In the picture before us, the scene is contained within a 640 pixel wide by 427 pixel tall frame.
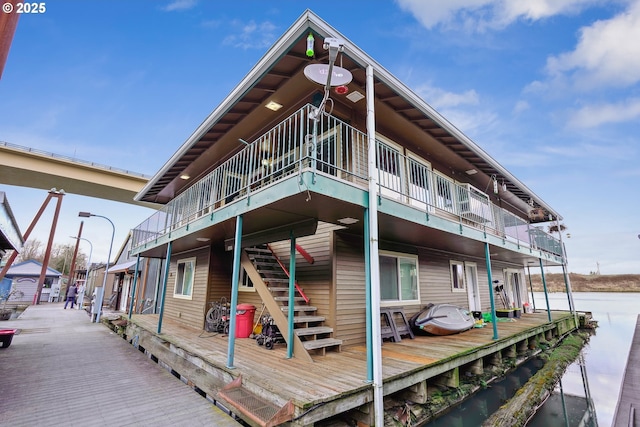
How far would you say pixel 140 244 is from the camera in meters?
11.2

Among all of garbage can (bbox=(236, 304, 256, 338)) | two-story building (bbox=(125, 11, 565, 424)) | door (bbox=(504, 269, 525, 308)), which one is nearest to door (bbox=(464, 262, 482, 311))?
two-story building (bbox=(125, 11, 565, 424))

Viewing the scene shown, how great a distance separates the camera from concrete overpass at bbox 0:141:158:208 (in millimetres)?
14398

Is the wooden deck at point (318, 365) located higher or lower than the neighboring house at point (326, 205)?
lower

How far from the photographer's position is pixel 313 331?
222 inches

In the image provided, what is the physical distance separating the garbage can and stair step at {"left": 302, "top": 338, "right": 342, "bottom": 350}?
2.46 m

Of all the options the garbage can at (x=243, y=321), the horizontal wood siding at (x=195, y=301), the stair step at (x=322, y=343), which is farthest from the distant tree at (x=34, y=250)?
the stair step at (x=322, y=343)

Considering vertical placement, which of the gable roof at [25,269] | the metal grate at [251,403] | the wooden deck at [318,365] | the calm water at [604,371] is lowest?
the calm water at [604,371]

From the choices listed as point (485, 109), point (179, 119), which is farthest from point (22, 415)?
point (485, 109)

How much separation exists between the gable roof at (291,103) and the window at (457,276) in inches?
145

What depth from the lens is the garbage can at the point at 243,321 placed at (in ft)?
23.9

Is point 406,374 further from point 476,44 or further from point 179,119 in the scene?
point 179,119

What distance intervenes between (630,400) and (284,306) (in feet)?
21.9

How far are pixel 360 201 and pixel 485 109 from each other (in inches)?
949

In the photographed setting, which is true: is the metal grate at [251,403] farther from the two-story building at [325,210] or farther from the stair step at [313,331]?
the stair step at [313,331]
